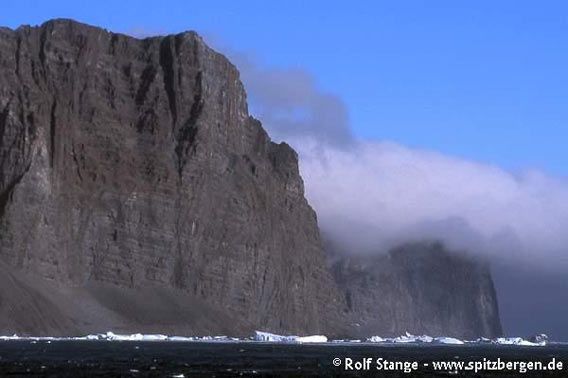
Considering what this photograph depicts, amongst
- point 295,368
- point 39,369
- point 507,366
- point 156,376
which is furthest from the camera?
point 507,366

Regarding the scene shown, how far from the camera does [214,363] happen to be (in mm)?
139750

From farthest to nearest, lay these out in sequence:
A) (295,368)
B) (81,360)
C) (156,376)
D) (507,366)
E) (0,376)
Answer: (507,366) → (81,360) → (295,368) → (156,376) → (0,376)

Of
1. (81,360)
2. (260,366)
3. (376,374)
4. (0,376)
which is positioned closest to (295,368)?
(260,366)

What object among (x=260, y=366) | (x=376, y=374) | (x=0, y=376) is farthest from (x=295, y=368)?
(x=0, y=376)

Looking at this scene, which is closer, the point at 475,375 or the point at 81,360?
the point at 475,375

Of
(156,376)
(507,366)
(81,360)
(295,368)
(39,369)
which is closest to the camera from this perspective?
(156,376)

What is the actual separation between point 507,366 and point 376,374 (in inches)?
1444

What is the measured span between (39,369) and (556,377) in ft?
A: 153

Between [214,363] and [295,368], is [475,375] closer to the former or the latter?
[295,368]

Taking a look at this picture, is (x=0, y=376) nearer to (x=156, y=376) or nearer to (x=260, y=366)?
(x=156, y=376)

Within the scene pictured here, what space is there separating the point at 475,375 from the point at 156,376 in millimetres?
29742

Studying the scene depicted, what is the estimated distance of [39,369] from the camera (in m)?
112

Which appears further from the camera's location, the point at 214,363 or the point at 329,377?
the point at 214,363

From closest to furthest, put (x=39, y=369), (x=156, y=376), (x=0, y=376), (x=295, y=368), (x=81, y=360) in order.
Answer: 1. (x=0, y=376)
2. (x=156, y=376)
3. (x=39, y=369)
4. (x=295, y=368)
5. (x=81, y=360)
